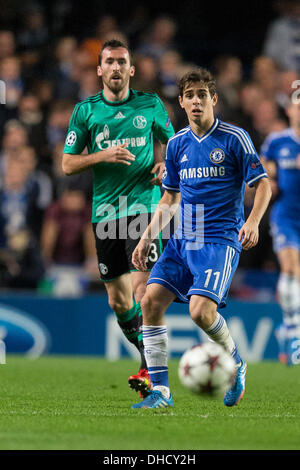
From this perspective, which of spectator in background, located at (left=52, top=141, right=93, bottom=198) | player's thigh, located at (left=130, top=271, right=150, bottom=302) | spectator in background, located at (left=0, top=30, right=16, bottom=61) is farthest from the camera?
spectator in background, located at (left=0, top=30, right=16, bottom=61)

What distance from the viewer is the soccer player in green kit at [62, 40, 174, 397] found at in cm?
721

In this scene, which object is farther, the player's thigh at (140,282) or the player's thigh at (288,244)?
the player's thigh at (288,244)

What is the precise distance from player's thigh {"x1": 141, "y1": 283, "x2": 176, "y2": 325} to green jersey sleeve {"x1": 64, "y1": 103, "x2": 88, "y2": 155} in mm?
1599

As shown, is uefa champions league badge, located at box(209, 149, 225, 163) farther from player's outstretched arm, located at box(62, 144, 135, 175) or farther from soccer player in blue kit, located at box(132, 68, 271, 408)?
player's outstretched arm, located at box(62, 144, 135, 175)

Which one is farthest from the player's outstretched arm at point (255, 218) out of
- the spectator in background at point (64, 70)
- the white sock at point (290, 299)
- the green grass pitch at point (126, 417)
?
the spectator in background at point (64, 70)

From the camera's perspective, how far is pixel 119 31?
1530 centimetres

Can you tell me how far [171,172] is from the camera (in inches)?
257

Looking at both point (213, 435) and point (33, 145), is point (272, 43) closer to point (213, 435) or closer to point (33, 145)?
point (33, 145)

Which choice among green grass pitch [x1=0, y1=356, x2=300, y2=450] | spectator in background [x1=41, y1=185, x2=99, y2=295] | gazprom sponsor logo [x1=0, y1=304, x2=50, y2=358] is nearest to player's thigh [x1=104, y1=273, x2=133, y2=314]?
green grass pitch [x1=0, y1=356, x2=300, y2=450]

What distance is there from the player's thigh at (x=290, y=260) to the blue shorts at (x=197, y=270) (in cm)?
440

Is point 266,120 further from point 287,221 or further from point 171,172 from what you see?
point 171,172

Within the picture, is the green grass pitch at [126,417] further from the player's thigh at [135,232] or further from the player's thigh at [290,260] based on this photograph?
the player's thigh at [290,260]

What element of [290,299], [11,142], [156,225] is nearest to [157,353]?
[156,225]

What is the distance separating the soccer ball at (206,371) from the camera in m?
5.65
